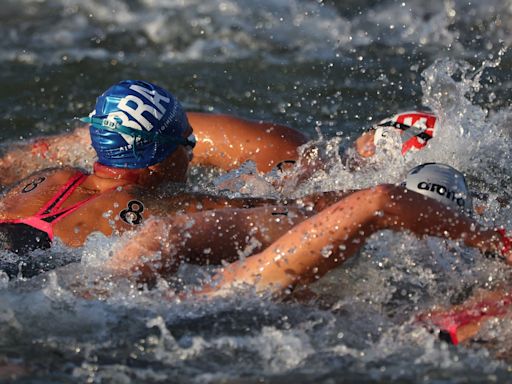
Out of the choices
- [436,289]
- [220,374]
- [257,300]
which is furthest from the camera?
[436,289]

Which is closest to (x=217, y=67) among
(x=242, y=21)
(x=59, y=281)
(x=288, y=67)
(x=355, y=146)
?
(x=288, y=67)

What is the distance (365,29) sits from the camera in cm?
993

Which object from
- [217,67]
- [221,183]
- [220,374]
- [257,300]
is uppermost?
[217,67]

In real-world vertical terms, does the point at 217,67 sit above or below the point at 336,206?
above

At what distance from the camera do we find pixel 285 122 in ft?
26.0

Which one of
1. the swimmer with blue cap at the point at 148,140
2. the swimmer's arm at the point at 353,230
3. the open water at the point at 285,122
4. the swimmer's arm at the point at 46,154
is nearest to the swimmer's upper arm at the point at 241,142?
the swimmer with blue cap at the point at 148,140

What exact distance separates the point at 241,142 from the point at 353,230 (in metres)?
2.15

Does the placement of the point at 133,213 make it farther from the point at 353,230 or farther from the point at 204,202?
the point at 353,230

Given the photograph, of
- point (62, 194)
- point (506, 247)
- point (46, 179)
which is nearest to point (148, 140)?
point (62, 194)

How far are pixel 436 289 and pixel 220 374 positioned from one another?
4.28 ft

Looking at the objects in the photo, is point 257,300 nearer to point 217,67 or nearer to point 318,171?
point 318,171

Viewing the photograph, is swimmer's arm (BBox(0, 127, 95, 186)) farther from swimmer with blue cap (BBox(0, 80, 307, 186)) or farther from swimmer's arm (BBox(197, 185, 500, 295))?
swimmer's arm (BBox(197, 185, 500, 295))

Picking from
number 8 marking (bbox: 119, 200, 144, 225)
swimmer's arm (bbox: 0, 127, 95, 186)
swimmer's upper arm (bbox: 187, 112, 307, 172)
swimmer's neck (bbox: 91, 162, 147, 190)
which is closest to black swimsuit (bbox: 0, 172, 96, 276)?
swimmer's neck (bbox: 91, 162, 147, 190)

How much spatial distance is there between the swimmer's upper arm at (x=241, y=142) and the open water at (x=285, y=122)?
25cm
